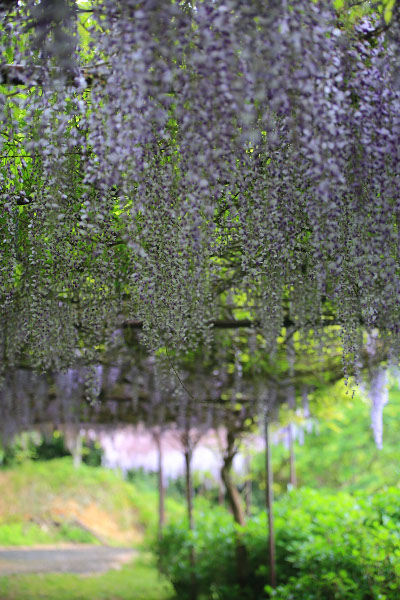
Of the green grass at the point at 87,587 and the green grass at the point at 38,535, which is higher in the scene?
the green grass at the point at 87,587

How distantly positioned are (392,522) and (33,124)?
3700 millimetres

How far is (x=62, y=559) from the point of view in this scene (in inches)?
445

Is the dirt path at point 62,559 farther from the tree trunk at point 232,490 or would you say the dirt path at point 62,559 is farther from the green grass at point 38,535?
the tree trunk at point 232,490

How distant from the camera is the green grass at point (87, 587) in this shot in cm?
791

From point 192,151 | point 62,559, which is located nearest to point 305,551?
point 192,151

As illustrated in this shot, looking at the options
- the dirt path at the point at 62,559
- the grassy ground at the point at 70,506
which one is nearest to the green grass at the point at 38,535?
the grassy ground at the point at 70,506

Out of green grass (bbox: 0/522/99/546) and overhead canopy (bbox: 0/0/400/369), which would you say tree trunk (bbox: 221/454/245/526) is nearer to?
overhead canopy (bbox: 0/0/400/369)

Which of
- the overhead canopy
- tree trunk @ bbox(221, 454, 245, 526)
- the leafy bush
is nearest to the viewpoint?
the overhead canopy

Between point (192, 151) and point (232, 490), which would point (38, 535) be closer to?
point (232, 490)

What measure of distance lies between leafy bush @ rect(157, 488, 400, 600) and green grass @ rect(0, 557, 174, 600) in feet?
2.29

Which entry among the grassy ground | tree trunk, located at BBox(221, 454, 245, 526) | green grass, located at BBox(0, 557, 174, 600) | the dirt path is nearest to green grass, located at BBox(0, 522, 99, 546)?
the grassy ground

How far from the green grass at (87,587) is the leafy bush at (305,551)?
698 mm

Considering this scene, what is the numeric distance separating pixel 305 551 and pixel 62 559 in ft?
24.3

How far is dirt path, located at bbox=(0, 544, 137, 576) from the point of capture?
10062 mm
